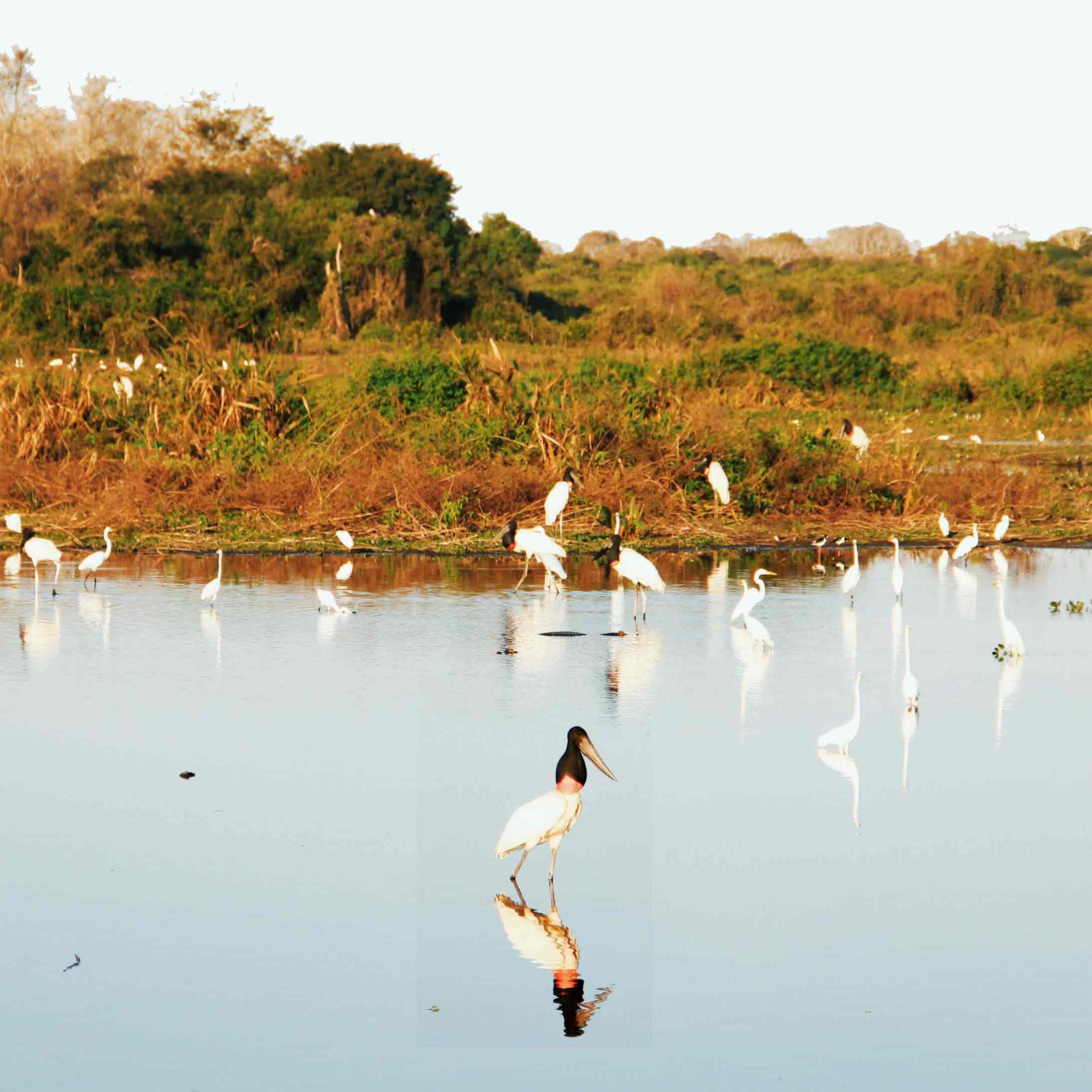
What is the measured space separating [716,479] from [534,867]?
11950 mm

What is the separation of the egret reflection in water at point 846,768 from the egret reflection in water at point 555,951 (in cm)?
172

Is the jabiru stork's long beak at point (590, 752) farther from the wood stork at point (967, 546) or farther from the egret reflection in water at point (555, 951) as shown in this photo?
the wood stork at point (967, 546)

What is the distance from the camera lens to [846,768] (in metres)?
7.57

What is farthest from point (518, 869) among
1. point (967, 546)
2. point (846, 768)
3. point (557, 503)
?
point (557, 503)

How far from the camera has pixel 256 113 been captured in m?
63.8

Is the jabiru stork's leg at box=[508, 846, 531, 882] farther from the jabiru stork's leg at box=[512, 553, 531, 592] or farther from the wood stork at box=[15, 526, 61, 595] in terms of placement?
the wood stork at box=[15, 526, 61, 595]

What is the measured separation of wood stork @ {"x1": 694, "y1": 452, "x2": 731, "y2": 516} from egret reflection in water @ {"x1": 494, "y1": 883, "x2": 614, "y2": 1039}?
1221 cm

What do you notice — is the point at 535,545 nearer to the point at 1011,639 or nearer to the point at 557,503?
the point at 557,503

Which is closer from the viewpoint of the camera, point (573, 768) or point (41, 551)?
point (573, 768)

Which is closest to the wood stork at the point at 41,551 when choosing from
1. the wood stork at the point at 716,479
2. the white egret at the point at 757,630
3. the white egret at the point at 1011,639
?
the white egret at the point at 757,630

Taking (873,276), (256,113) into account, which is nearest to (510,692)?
(873,276)

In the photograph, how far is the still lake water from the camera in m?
4.63

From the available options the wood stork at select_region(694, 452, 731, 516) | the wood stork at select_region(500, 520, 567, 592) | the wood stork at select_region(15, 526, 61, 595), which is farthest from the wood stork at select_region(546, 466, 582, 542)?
the wood stork at select_region(15, 526, 61, 595)

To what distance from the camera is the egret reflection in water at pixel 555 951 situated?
4.87 m
